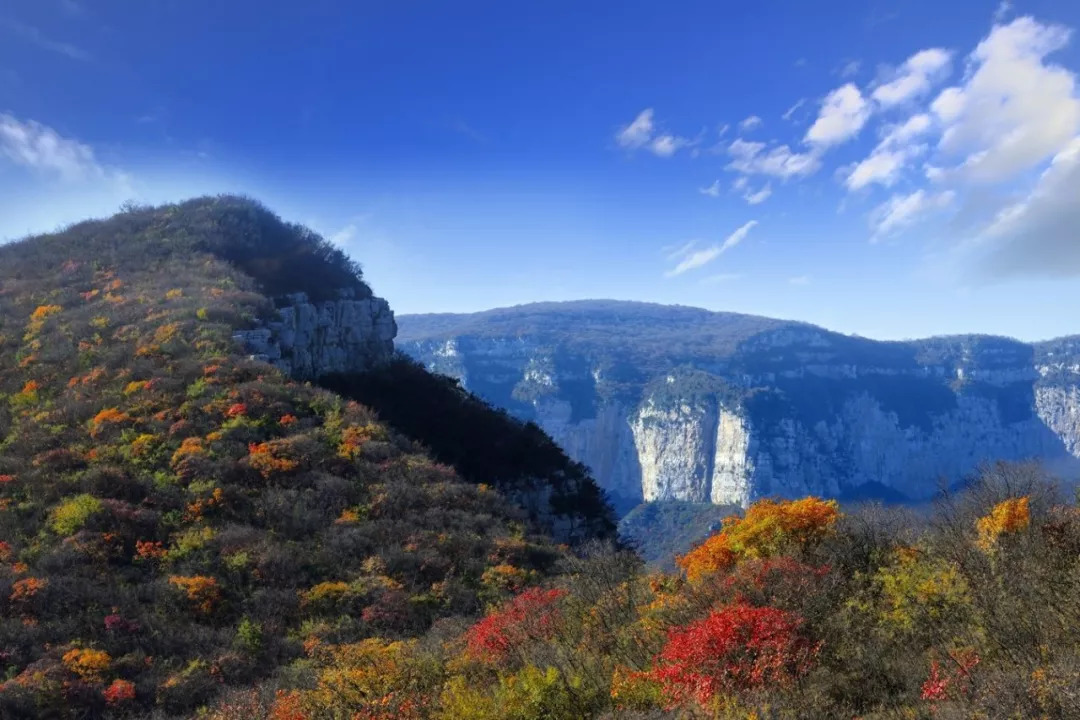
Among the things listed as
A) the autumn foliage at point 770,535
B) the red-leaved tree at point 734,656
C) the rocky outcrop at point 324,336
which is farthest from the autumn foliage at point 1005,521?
the rocky outcrop at point 324,336

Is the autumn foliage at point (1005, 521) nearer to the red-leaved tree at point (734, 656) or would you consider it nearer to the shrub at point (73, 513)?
the red-leaved tree at point (734, 656)

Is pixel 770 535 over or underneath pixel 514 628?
over

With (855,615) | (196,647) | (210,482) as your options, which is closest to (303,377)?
(210,482)

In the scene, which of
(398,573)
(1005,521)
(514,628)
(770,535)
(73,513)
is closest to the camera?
(514,628)

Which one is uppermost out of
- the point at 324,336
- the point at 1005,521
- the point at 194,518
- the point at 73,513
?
the point at 324,336

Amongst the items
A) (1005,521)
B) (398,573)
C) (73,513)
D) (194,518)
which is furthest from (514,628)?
(73,513)

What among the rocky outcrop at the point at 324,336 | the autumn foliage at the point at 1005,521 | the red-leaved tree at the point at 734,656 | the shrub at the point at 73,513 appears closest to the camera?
the red-leaved tree at the point at 734,656

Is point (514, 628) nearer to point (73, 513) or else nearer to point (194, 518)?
point (194, 518)

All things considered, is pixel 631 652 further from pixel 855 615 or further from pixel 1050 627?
pixel 1050 627
